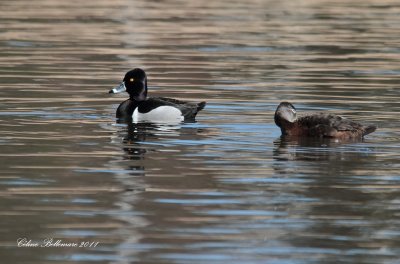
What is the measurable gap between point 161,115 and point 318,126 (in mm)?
3197

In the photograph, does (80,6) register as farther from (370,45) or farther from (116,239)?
(116,239)

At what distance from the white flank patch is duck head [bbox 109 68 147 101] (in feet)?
3.85

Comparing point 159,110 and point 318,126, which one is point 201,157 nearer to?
point 318,126

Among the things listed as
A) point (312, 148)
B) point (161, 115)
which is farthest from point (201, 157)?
point (161, 115)

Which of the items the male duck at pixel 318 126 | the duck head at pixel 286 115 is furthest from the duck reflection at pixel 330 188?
the duck head at pixel 286 115

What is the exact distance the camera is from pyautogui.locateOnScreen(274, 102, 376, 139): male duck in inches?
613

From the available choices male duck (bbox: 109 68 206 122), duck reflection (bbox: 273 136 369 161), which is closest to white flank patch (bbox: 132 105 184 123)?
male duck (bbox: 109 68 206 122)

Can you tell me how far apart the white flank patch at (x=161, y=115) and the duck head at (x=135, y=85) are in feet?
3.85

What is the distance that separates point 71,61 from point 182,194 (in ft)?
47.1

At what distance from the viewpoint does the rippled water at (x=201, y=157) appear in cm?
995

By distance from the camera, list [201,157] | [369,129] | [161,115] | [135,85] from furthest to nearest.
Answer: [135,85] < [161,115] < [369,129] < [201,157]

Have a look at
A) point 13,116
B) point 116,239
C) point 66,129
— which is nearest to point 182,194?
point 116,239

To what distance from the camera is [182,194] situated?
1184cm

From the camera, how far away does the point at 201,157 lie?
14.2 m
